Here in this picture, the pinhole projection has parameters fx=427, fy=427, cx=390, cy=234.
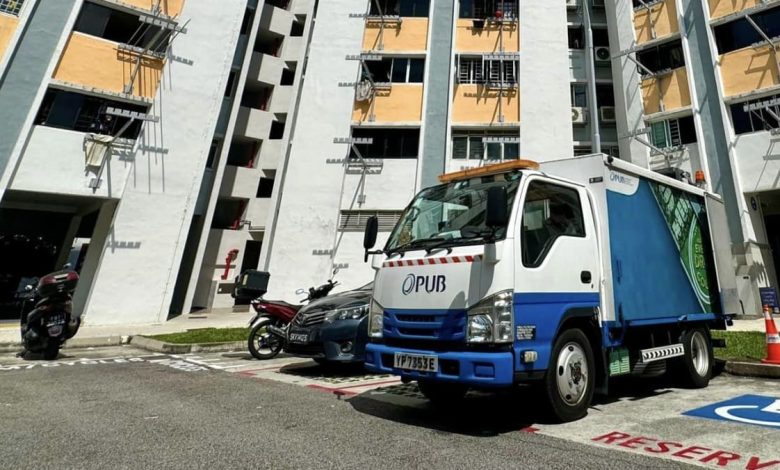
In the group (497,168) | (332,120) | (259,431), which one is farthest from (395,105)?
(259,431)

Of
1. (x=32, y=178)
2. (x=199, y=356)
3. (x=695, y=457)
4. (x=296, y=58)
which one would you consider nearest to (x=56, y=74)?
(x=32, y=178)

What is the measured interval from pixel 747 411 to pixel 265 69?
2514cm

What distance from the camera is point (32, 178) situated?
13.1m

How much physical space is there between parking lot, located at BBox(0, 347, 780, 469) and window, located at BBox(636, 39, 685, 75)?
16.6m

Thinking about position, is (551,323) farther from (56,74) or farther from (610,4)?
(610,4)

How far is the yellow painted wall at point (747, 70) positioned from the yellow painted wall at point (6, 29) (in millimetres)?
24908

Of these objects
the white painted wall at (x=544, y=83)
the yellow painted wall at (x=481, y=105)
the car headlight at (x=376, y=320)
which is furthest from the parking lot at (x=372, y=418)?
the yellow painted wall at (x=481, y=105)

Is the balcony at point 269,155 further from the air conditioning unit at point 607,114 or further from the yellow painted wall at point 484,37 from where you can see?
the air conditioning unit at point 607,114

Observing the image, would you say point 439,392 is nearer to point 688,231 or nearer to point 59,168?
point 688,231

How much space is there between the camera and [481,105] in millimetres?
18016

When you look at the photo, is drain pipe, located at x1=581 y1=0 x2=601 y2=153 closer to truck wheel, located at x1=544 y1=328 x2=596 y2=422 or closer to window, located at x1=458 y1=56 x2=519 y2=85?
window, located at x1=458 y1=56 x2=519 y2=85

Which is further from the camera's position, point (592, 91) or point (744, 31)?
point (744, 31)

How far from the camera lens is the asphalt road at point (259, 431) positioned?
3170 mm

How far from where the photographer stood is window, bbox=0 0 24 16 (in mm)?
13070
